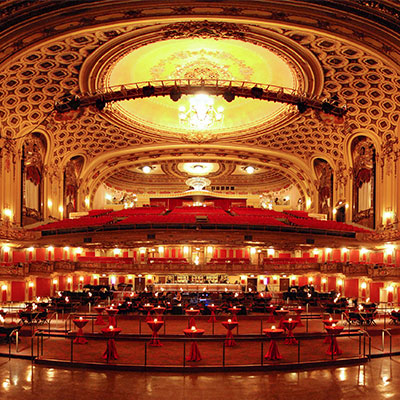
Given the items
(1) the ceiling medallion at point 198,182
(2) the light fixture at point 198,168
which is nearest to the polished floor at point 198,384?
(2) the light fixture at point 198,168

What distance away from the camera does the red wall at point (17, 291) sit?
21500 millimetres

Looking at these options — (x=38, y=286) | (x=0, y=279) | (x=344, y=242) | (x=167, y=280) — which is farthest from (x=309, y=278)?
(x=0, y=279)

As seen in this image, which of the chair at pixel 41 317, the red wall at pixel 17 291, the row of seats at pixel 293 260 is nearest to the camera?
the chair at pixel 41 317

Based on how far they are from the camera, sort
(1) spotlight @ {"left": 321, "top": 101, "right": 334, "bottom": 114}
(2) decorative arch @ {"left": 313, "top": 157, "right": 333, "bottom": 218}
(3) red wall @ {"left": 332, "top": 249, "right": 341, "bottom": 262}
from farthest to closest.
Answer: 1. (2) decorative arch @ {"left": 313, "top": 157, "right": 333, "bottom": 218}
2. (3) red wall @ {"left": 332, "top": 249, "right": 341, "bottom": 262}
3. (1) spotlight @ {"left": 321, "top": 101, "right": 334, "bottom": 114}

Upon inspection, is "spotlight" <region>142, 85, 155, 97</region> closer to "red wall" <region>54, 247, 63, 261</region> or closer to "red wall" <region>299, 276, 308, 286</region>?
"red wall" <region>54, 247, 63, 261</region>

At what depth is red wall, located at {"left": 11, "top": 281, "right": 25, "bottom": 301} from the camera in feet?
70.5

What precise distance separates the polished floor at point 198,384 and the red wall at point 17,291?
12861mm

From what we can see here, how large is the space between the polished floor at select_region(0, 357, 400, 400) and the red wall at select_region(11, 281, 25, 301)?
506 inches

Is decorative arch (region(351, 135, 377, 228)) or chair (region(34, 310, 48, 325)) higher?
decorative arch (region(351, 135, 377, 228))

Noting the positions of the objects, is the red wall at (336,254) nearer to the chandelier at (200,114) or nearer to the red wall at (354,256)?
the red wall at (354,256)

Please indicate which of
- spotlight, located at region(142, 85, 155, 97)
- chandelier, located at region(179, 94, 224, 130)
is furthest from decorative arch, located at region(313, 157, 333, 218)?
spotlight, located at region(142, 85, 155, 97)

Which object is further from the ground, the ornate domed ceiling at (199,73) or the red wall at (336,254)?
the ornate domed ceiling at (199,73)

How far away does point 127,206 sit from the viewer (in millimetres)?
39031

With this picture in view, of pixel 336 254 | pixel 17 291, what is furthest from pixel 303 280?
pixel 17 291
